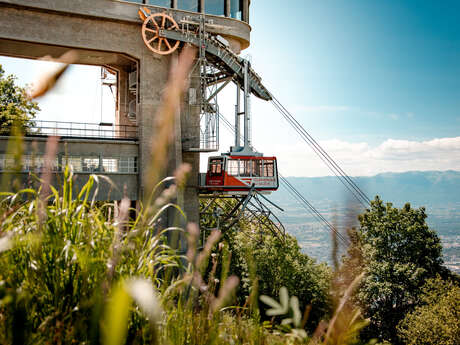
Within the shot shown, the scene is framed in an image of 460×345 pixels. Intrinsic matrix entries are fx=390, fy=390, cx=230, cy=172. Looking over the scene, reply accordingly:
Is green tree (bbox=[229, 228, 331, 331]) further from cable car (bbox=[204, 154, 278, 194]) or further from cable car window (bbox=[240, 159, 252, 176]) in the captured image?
cable car window (bbox=[240, 159, 252, 176])

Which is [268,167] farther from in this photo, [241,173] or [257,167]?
[241,173]

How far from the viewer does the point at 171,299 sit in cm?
236

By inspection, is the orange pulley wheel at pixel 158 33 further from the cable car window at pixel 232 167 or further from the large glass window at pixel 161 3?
the cable car window at pixel 232 167

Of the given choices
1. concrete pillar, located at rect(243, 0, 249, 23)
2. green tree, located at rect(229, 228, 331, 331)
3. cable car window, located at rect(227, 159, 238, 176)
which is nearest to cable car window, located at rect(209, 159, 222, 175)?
cable car window, located at rect(227, 159, 238, 176)

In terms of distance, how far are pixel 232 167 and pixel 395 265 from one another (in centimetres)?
1662

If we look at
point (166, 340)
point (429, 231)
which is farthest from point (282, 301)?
point (429, 231)

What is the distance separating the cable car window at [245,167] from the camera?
53.6 ft

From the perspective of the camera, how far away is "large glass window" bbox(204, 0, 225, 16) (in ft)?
57.3

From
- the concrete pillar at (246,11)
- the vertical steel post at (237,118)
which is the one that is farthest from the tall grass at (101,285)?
the concrete pillar at (246,11)

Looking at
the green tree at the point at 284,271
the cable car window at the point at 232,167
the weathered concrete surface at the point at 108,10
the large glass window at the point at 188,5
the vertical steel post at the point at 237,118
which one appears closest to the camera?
the weathered concrete surface at the point at 108,10

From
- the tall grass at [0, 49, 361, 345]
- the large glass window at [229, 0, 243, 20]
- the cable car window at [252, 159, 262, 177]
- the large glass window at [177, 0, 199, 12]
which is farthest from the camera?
the large glass window at [229, 0, 243, 20]

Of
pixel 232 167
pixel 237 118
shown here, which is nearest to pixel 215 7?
pixel 237 118

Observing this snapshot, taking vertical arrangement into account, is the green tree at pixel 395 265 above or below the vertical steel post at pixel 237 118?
below

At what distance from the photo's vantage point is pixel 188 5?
55.9 ft
